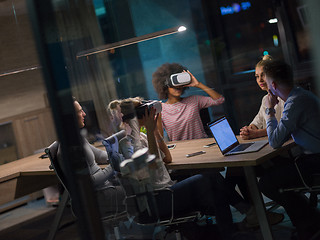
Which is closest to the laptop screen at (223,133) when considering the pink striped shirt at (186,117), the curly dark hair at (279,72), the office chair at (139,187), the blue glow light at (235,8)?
the pink striped shirt at (186,117)

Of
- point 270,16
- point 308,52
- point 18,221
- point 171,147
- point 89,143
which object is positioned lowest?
point 18,221

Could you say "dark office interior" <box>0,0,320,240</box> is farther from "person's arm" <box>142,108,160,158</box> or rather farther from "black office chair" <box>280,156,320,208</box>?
"black office chair" <box>280,156,320,208</box>

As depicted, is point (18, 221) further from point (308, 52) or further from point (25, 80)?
point (308, 52)

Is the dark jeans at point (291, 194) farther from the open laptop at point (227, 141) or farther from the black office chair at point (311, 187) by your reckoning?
the open laptop at point (227, 141)

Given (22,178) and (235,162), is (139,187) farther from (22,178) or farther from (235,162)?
(22,178)

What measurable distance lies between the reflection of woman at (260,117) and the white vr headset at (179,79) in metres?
0.43

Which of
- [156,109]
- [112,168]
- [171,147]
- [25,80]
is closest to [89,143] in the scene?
[112,168]

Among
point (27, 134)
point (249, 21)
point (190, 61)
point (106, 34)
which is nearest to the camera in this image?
point (106, 34)

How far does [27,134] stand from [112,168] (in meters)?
4.33

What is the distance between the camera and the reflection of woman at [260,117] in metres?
2.29

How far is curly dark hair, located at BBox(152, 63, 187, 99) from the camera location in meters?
2.36

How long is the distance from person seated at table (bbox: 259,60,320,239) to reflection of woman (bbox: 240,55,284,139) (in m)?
0.02

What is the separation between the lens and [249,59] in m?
2.31

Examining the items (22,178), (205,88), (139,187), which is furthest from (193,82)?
(22,178)
